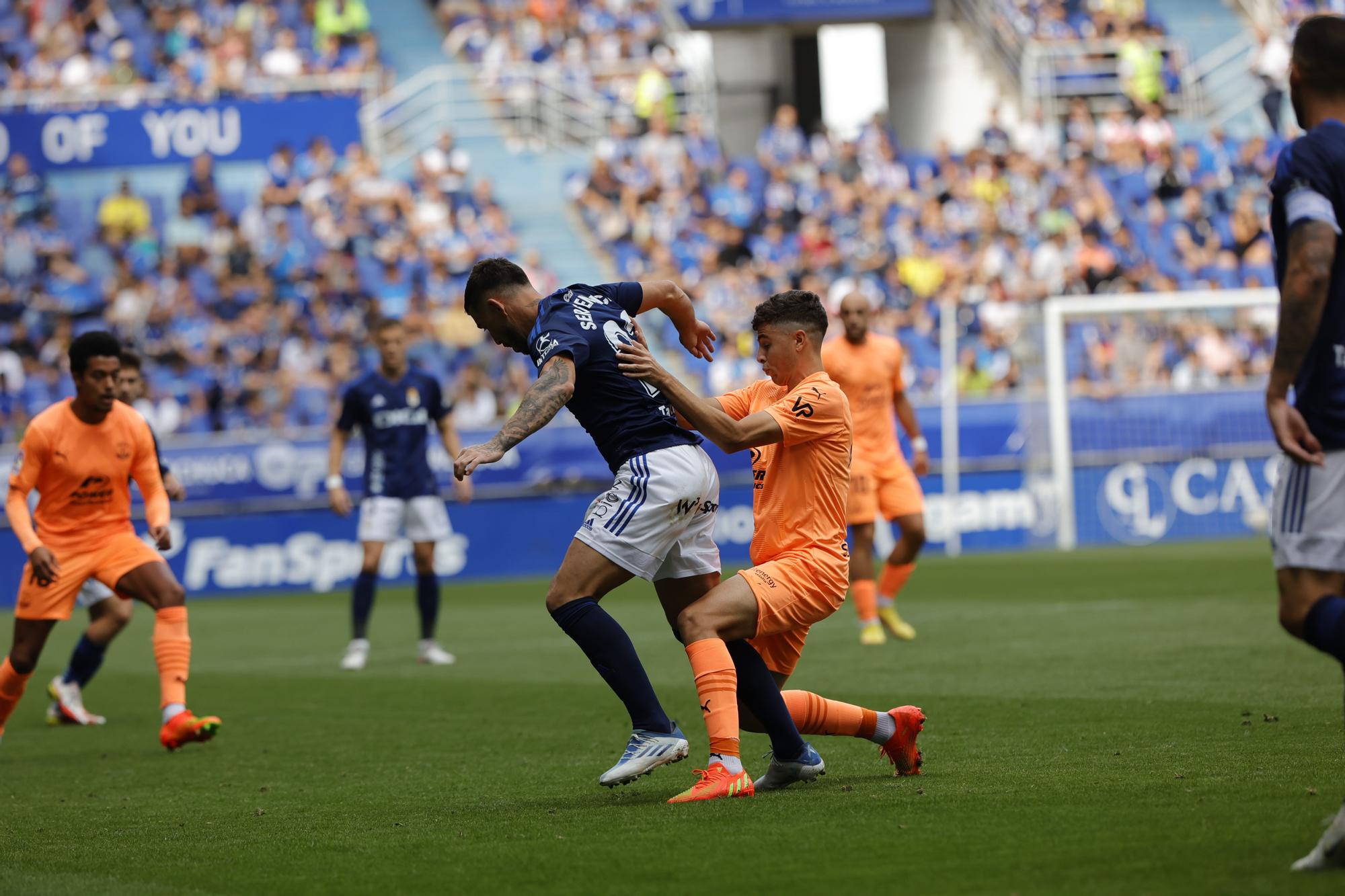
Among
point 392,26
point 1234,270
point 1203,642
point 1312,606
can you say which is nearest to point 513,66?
point 392,26

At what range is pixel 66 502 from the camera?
891 cm

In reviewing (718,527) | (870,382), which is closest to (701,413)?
(870,382)

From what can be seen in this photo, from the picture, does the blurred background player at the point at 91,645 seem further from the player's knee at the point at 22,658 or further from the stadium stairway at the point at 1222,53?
the stadium stairway at the point at 1222,53

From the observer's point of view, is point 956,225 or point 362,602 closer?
point 362,602

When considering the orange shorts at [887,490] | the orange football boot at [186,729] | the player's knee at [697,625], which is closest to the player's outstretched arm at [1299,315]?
the player's knee at [697,625]

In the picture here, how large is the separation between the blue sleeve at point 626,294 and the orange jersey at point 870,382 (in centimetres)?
622

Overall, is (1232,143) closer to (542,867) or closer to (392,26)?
(392,26)

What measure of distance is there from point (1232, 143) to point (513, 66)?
13433 mm

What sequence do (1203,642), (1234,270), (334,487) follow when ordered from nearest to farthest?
(1203,642)
(334,487)
(1234,270)

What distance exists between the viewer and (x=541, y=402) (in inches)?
231

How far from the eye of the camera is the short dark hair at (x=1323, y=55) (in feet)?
15.7

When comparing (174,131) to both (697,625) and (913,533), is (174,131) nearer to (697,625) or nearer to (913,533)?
(913,533)

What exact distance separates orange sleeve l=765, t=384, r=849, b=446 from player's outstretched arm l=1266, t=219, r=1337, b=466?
73.2 inches

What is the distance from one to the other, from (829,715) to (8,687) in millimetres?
4688
